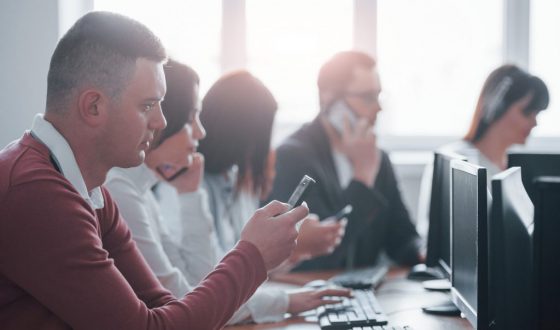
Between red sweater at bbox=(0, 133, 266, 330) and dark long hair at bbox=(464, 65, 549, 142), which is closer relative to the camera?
red sweater at bbox=(0, 133, 266, 330)

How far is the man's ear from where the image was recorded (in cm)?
A: 101

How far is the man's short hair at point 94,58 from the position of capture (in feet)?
3.33

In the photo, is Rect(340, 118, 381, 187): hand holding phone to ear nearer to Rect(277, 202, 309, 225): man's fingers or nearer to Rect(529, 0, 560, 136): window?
Rect(277, 202, 309, 225): man's fingers

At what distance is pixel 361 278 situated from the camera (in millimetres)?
1780

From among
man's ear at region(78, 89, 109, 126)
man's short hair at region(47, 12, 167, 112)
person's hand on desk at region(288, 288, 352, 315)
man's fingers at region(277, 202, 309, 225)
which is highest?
man's short hair at region(47, 12, 167, 112)

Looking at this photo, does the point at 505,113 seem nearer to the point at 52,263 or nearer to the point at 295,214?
the point at 295,214

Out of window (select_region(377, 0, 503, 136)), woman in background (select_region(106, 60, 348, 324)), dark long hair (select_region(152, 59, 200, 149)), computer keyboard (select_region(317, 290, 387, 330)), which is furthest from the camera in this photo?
window (select_region(377, 0, 503, 136))

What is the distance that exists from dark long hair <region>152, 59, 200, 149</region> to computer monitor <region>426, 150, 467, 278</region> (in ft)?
2.14

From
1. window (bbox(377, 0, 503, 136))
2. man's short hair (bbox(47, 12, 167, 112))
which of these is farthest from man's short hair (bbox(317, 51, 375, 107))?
man's short hair (bbox(47, 12, 167, 112))

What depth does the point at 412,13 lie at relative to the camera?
3674 millimetres

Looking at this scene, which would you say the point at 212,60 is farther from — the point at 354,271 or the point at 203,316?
the point at 203,316

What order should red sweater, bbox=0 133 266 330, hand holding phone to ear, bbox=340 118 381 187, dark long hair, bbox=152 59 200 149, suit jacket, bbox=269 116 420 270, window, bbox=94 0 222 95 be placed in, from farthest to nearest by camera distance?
window, bbox=94 0 222 95
hand holding phone to ear, bbox=340 118 381 187
suit jacket, bbox=269 116 420 270
dark long hair, bbox=152 59 200 149
red sweater, bbox=0 133 266 330

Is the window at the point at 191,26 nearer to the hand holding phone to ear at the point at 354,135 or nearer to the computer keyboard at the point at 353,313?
the hand holding phone to ear at the point at 354,135

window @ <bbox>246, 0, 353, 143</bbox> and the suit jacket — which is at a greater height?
window @ <bbox>246, 0, 353, 143</bbox>
